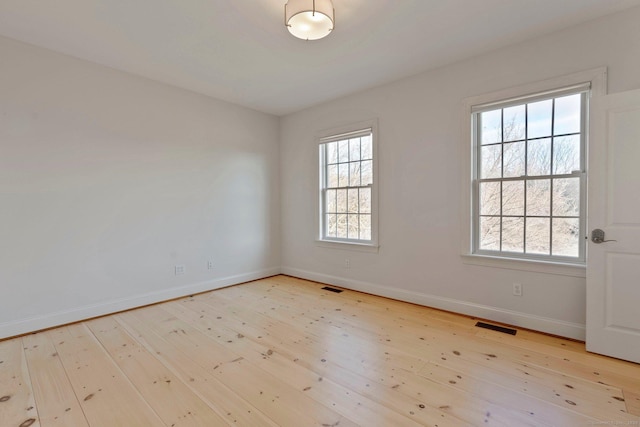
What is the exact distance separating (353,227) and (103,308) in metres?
3.17

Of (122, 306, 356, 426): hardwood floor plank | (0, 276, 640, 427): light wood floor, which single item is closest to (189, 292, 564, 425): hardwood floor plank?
(0, 276, 640, 427): light wood floor

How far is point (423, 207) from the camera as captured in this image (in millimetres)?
3469

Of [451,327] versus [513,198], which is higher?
[513,198]

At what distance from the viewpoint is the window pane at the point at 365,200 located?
4098 millimetres

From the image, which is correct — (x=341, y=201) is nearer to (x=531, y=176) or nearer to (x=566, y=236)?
(x=531, y=176)

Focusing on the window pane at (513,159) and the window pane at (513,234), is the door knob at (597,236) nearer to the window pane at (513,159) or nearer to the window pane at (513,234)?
the window pane at (513,234)

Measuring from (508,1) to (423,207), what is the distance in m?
1.98

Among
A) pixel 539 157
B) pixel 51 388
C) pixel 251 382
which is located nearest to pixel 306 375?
pixel 251 382

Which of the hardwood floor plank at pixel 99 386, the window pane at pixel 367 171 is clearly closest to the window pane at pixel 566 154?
the window pane at pixel 367 171

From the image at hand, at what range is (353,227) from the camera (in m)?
4.30

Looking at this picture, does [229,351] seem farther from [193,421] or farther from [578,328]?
[578,328]

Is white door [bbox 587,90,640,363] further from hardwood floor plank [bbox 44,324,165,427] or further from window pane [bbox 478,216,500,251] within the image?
hardwood floor plank [bbox 44,324,165,427]

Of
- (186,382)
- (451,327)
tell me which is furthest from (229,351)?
(451,327)

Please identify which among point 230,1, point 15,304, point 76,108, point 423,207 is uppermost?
point 230,1
